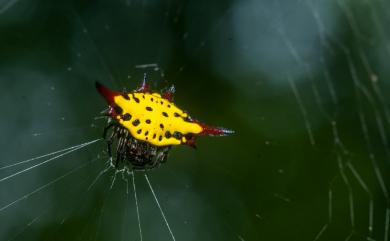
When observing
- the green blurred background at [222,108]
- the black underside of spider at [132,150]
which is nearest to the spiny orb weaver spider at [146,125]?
the black underside of spider at [132,150]

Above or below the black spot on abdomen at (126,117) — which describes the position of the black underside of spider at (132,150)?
below

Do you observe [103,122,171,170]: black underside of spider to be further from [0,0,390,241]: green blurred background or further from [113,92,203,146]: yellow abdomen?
[0,0,390,241]: green blurred background

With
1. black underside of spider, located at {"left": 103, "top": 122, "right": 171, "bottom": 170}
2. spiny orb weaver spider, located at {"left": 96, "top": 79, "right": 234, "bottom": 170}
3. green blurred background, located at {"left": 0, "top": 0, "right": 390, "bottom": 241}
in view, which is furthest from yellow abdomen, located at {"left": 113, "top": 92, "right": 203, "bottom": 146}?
green blurred background, located at {"left": 0, "top": 0, "right": 390, "bottom": 241}

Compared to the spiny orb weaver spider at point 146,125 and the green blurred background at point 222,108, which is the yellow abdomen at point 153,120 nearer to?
the spiny orb weaver spider at point 146,125

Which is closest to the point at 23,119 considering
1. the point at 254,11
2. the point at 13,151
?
the point at 13,151

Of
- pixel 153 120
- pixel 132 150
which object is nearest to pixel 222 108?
pixel 132 150

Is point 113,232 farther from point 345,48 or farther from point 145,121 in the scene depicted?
point 345,48
